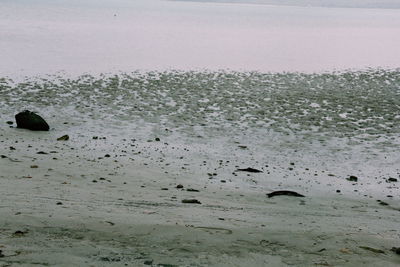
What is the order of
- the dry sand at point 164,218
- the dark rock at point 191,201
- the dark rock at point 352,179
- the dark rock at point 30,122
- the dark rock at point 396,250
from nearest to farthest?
the dry sand at point 164,218 < the dark rock at point 396,250 < the dark rock at point 191,201 < the dark rock at point 352,179 < the dark rock at point 30,122

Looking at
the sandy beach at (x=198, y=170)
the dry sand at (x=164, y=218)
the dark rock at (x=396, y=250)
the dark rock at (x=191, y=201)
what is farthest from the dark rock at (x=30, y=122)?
the dark rock at (x=396, y=250)

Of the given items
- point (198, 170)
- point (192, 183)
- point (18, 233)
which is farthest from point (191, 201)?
point (18, 233)

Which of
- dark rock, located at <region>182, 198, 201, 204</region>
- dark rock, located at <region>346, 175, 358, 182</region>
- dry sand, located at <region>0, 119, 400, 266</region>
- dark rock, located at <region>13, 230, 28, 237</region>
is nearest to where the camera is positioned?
dry sand, located at <region>0, 119, 400, 266</region>

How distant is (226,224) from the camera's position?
24.2ft

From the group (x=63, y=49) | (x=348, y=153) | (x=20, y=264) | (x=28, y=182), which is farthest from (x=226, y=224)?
(x=63, y=49)

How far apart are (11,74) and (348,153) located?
2107cm

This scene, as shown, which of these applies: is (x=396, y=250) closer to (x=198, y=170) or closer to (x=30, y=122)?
(x=198, y=170)

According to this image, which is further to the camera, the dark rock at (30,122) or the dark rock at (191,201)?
the dark rock at (30,122)

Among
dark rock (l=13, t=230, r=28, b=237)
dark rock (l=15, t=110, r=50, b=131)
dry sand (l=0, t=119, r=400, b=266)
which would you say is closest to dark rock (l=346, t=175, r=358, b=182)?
dry sand (l=0, t=119, r=400, b=266)

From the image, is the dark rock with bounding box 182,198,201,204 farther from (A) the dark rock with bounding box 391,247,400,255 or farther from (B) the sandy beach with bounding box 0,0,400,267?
(A) the dark rock with bounding box 391,247,400,255

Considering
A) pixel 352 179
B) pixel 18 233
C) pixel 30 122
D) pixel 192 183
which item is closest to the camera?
pixel 18 233

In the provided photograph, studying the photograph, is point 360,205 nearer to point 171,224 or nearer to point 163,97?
point 171,224

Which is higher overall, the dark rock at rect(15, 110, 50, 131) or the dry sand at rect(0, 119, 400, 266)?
the dark rock at rect(15, 110, 50, 131)

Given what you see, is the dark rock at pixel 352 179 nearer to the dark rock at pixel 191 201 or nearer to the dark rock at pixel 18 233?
the dark rock at pixel 191 201
